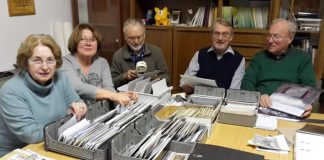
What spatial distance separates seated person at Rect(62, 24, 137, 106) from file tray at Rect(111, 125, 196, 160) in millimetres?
667

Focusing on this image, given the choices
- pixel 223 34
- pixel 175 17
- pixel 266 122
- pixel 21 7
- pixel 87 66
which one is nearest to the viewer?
pixel 266 122

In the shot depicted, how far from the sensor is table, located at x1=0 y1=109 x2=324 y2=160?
52.8 inches

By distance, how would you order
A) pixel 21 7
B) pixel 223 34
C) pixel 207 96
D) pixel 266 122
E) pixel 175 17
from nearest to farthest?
pixel 266 122, pixel 207 96, pixel 223 34, pixel 21 7, pixel 175 17

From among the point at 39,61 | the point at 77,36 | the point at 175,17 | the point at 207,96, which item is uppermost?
the point at 175,17

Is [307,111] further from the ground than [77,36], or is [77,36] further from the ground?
[77,36]

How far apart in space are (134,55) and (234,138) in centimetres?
131

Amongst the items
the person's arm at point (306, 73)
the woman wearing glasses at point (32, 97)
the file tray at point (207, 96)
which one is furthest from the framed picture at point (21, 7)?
the person's arm at point (306, 73)

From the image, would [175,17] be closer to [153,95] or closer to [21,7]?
[21,7]

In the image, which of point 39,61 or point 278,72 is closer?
point 39,61

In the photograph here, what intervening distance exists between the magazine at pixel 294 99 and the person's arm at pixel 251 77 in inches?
16.2

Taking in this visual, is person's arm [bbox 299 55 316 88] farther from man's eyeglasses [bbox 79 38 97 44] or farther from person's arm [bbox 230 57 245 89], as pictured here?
man's eyeglasses [bbox 79 38 97 44]

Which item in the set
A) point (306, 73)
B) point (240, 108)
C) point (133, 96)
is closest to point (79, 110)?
point (133, 96)

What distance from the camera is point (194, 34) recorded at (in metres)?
3.60

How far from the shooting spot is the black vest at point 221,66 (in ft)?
8.04
